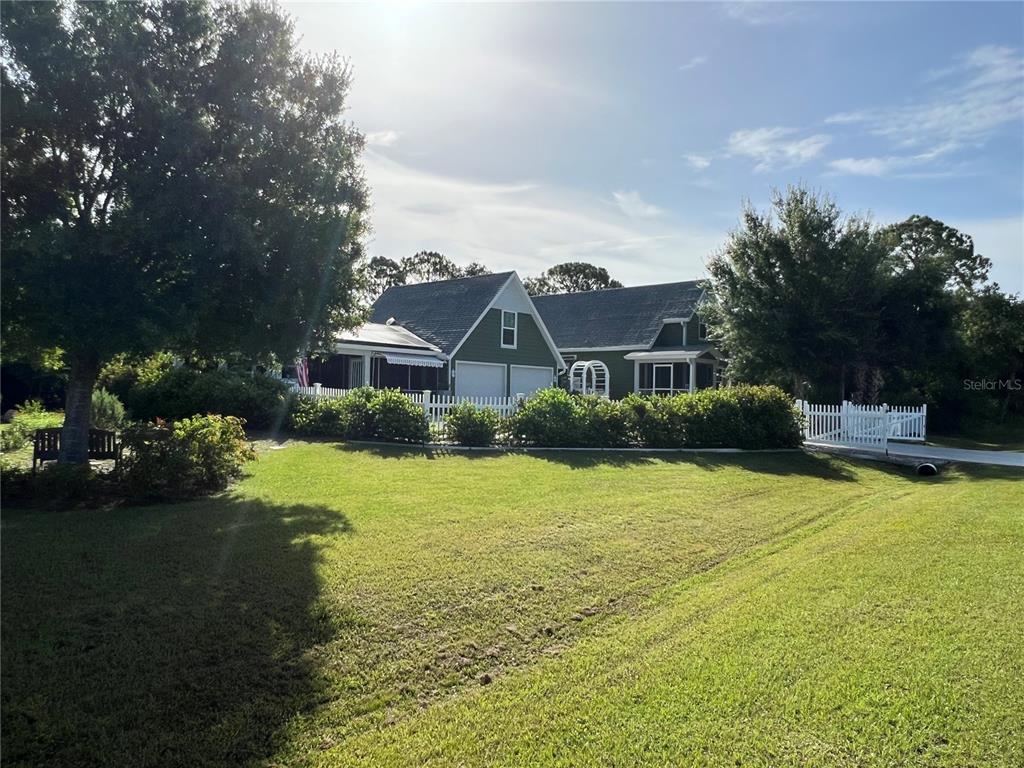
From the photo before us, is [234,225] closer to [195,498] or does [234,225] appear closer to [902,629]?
[195,498]

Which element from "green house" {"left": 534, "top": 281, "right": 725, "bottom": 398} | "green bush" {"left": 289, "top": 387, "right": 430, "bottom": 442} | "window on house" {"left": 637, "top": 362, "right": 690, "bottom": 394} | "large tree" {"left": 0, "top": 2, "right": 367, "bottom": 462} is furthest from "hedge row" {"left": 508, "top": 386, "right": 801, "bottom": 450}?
"window on house" {"left": 637, "top": 362, "right": 690, "bottom": 394}

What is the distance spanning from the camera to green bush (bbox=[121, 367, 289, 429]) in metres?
16.2

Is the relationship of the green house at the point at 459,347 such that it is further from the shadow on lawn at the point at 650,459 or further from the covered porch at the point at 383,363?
the shadow on lawn at the point at 650,459

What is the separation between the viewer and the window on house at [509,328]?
27.8m

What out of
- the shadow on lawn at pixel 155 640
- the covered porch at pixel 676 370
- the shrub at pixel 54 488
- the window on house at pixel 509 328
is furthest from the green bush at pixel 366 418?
the covered porch at pixel 676 370

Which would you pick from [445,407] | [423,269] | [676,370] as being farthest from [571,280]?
[445,407]

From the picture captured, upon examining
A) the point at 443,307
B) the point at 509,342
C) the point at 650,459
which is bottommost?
the point at 650,459

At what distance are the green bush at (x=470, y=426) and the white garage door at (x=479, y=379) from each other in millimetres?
11214

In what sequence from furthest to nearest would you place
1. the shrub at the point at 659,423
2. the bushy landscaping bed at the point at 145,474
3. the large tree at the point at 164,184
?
the shrub at the point at 659,423, the bushy landscaping bed at the point at 145,474, the large tree at the point at 164,184

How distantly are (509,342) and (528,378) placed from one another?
1897mm

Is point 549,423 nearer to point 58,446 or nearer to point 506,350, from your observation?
point 58,446

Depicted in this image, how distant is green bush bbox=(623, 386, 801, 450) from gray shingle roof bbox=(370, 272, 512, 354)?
→ 11591 millimetres

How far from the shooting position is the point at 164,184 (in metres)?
7.90

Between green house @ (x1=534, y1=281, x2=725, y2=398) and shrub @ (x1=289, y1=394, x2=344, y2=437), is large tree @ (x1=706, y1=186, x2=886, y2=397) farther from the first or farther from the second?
shrub @ (x1=289, y1=394, x2=344, y2=437)
